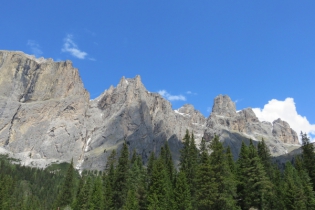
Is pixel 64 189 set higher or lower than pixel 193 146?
lower

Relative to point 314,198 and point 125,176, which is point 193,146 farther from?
point 314,198

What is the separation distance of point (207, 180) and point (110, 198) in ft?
82.3

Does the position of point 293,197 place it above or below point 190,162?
below

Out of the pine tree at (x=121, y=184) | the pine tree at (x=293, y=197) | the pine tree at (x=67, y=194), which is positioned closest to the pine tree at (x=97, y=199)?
the pine tree at (x=121, y=184)

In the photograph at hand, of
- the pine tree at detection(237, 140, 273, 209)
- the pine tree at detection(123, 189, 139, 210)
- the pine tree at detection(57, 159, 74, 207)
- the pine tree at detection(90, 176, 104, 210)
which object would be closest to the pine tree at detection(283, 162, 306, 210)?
the pine tree at detection(237, 140, 273, 209)

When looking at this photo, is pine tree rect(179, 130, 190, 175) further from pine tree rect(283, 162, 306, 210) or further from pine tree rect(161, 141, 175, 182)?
pine tree rect(283, 162, 306, 210)

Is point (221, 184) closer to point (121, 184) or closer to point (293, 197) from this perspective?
point (293, 197)

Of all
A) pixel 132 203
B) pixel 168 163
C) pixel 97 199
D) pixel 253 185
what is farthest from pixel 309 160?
pixel 97 199

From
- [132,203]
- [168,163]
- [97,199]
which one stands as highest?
[168,163]

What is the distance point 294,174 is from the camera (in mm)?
54500

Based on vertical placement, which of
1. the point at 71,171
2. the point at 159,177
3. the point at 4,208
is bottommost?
the point at 4,208

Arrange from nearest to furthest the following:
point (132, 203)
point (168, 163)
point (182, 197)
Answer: point (182, 197), point (132, 203), point (168, 163)

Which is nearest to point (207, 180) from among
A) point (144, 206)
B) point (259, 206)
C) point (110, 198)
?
point (259, 206)

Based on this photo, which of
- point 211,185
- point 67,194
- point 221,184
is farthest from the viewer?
point 67,194
